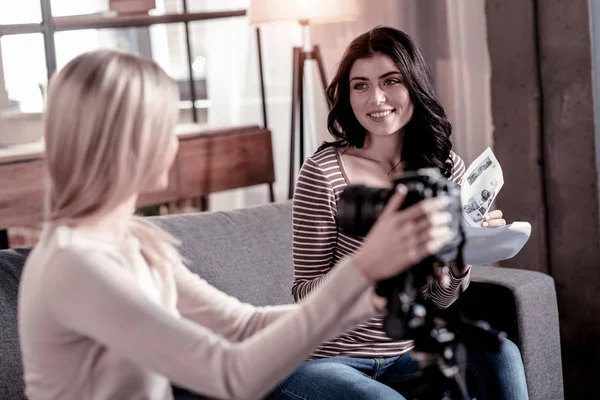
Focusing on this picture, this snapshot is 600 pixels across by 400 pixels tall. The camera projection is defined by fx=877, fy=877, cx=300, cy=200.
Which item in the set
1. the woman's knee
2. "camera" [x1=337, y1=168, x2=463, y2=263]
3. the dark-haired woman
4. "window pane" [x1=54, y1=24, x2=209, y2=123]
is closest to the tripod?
"window pane" [x1=54, y1=24, x2=209, y2=123]

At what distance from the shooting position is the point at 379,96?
1.90 meters

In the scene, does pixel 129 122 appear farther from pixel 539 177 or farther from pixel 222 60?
pixel 222 60

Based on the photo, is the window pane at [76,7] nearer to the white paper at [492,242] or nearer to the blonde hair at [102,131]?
the white paper at [492,242]

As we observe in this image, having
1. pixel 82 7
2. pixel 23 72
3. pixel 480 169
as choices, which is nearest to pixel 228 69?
pixel 82 7

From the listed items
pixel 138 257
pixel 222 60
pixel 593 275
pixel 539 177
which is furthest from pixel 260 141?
pixel 138 257

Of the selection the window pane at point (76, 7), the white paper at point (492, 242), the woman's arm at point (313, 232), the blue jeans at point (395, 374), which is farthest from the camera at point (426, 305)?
the window pane at point (76, 7)

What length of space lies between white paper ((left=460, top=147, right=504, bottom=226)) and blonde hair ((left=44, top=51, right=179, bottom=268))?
2.67 feet

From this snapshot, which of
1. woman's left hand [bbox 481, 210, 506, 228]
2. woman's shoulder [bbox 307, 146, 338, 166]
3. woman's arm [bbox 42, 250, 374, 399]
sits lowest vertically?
woman's left hand [bbox 481, 210, 506, 228]

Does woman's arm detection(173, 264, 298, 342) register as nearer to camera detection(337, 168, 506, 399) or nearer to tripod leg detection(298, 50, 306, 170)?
camera detection(337, 168, 506, 399)

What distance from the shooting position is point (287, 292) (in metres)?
2.20

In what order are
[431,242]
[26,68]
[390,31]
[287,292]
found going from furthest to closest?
[26,68] → [287,292] → [390,31] → [431,242]

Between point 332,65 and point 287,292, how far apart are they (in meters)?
1.34

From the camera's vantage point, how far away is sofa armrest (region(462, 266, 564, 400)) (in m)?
2.10

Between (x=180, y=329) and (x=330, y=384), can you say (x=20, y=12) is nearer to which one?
(x=330, y=384)
